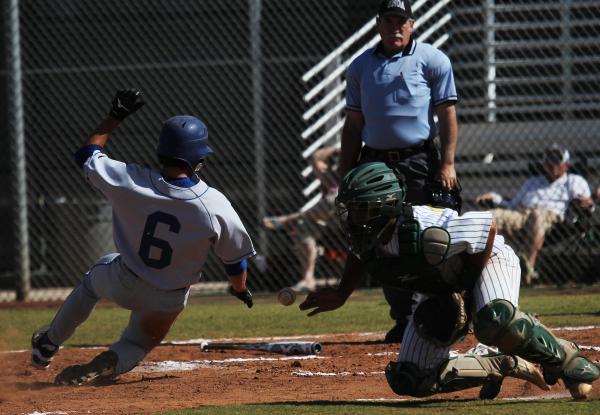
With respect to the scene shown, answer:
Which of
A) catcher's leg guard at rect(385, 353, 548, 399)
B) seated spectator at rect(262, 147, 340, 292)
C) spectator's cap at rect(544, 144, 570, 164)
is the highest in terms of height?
catcher's leg guard at rect(385, 353, 548, 399)

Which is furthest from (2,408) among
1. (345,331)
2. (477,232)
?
(345,331)

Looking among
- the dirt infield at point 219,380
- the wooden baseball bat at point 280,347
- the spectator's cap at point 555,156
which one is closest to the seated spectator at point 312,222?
the spectator's cap at point 555,156

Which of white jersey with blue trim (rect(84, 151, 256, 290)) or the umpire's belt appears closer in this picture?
white jersey with blue trim (rect(84, 151, 256, 290))

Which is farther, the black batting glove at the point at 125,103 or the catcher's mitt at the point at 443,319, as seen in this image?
the black batting glove at the point at 125,103

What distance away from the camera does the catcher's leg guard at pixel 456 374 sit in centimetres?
494

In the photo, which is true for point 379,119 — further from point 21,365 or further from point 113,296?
point 21,365

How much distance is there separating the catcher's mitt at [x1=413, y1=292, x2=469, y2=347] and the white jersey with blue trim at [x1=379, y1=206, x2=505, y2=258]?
0.91ft

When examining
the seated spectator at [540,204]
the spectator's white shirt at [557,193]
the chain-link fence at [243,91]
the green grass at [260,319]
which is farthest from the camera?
the chain-link fence at [243,91]

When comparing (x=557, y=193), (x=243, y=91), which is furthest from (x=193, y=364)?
(x=243, y=91)

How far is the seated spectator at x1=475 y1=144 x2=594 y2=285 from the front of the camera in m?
11.3

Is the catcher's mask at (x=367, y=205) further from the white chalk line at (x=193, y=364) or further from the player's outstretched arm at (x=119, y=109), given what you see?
the white chalk line at (x=193, y=364)

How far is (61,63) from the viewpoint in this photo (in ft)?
48.0

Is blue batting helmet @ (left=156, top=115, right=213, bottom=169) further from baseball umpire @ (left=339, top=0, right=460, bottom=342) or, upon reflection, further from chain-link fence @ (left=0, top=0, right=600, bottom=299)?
chain-link fence @ (left=0, top=0, right=600, bottom=299)

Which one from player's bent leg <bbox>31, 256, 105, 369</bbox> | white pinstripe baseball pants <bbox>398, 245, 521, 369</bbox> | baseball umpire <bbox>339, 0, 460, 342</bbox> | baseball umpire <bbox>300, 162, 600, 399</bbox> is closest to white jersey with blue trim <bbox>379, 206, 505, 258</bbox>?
baseball umpire <bbox>300, 162, 600, 399</bbox>
